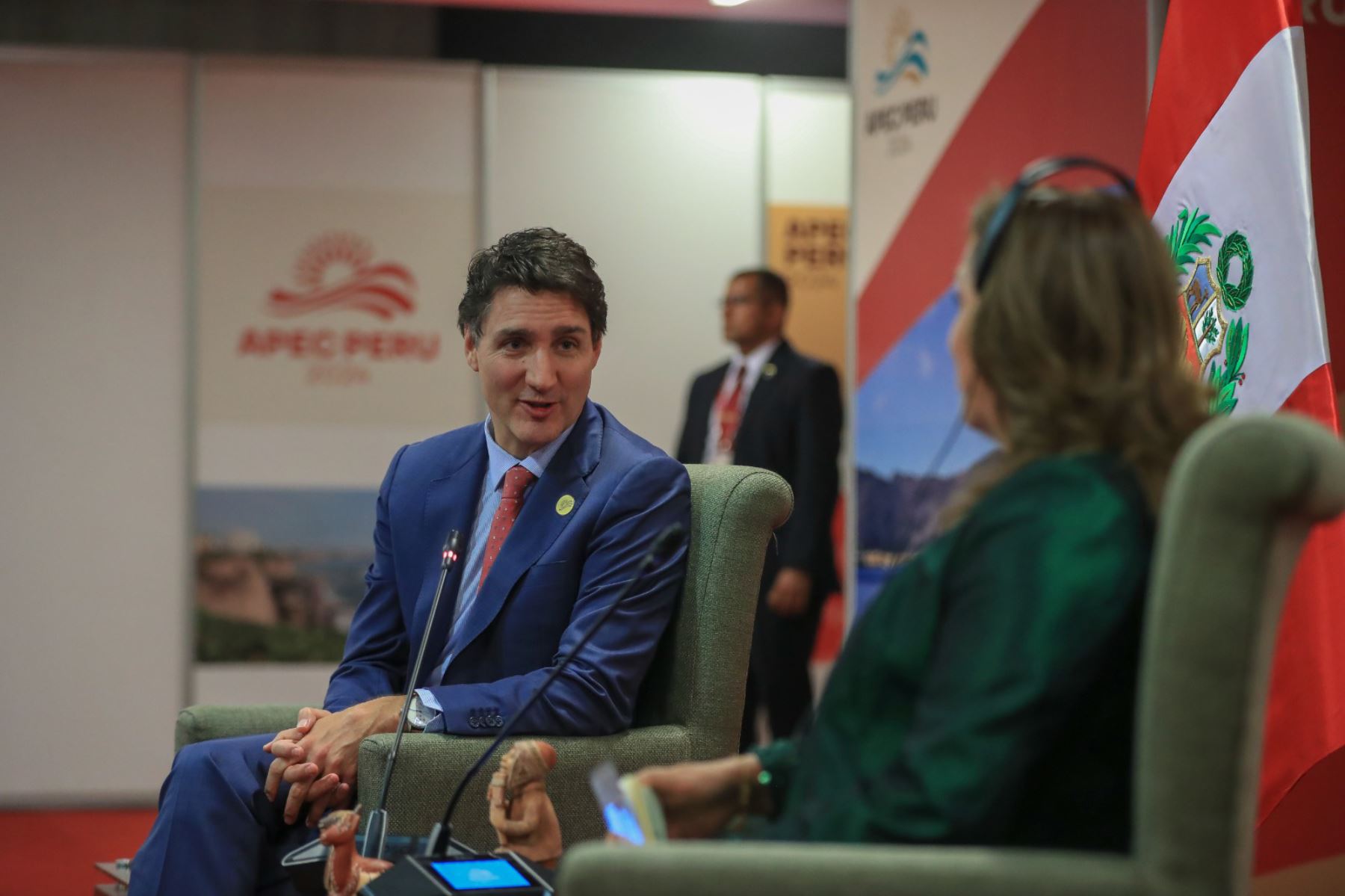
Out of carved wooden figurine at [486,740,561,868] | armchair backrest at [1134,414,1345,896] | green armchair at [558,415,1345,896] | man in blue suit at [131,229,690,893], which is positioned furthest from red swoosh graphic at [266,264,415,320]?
armchair backrest at [1134,414,1345,896]

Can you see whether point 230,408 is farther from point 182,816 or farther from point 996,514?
point 996,514

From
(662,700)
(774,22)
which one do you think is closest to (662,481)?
(662,700)

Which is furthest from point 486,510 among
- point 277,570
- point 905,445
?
point 277,570

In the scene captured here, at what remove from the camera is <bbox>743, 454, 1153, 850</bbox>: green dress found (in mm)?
1210

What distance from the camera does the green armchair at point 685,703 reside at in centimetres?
212

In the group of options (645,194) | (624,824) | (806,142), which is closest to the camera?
(624,824)

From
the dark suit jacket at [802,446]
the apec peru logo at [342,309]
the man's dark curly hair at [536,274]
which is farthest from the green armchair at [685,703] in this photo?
the apec peru logo at [342,309]

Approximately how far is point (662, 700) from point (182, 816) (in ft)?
2.45

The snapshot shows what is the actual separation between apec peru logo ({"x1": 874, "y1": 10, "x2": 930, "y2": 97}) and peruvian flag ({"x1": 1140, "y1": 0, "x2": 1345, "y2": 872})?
1792mm

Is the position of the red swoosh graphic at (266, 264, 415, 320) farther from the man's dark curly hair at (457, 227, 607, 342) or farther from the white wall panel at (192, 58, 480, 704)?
the man's dark curly hair at (457, 227, 607, 342)

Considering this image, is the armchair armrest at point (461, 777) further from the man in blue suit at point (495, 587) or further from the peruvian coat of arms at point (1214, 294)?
the peruvian coat of arms at point (1214, 294)

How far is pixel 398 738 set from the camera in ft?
6.77

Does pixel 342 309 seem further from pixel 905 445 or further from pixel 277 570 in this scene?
pixel 905 445

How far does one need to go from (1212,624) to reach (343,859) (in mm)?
1107
